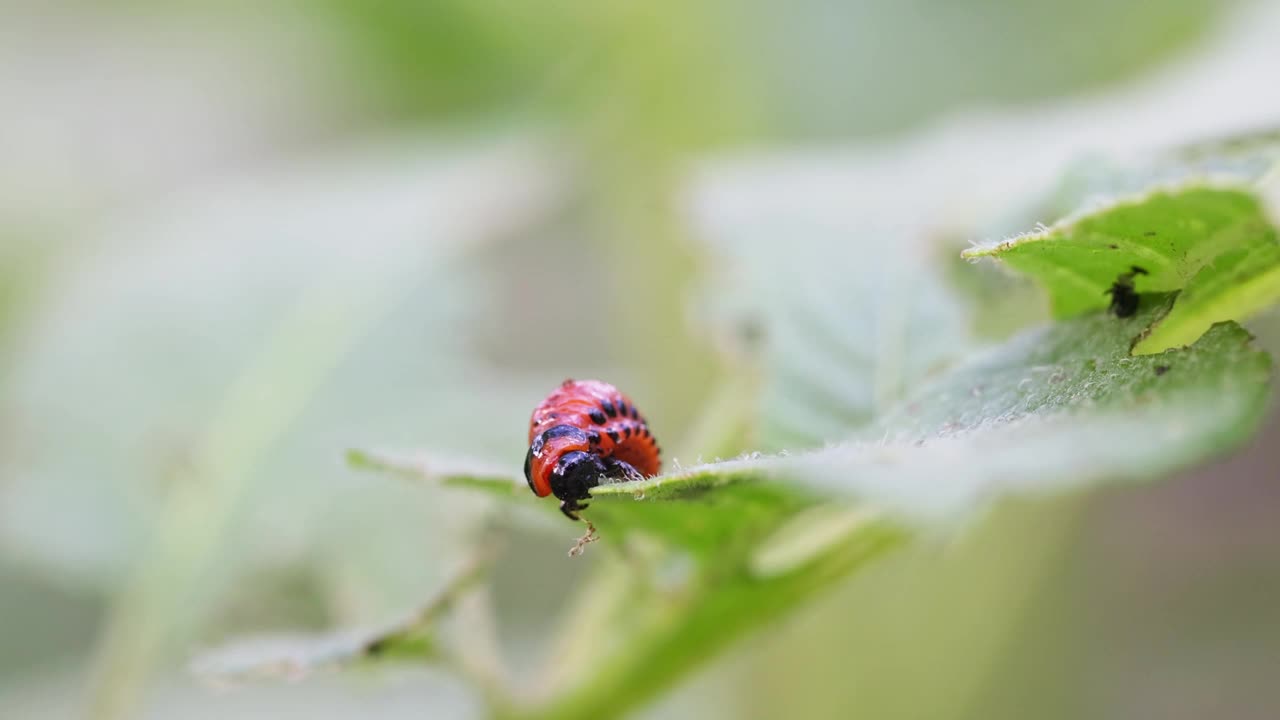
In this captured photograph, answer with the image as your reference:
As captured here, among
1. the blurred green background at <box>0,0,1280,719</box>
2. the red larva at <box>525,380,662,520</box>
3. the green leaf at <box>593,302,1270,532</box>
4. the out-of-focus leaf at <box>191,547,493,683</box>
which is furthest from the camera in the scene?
the blurred green background at <box>0,0,1280,719</box>

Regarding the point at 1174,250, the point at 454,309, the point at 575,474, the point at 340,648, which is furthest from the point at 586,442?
the point at 454,309

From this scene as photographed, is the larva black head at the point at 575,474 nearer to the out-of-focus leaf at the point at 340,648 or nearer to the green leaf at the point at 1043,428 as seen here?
the out-of-focus leaf at the point at 340,648

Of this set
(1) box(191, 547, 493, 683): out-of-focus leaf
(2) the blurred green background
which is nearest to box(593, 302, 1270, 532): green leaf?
(1) box(191, 547, 493, 683): out-of-focus leaf

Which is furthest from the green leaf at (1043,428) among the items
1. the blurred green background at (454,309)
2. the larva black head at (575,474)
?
the blurred green background at (454,309)

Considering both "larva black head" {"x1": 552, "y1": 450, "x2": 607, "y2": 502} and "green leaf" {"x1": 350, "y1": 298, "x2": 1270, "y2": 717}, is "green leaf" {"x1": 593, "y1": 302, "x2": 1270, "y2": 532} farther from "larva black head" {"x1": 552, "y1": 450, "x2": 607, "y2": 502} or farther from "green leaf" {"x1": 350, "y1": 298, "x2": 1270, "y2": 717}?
"larva black head" {"x1": 552, "y1": 450, "x2": 607, "y2": 502}

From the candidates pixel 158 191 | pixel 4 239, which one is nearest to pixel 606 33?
pixel 158 191

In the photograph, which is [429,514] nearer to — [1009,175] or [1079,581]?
[1009,175]
